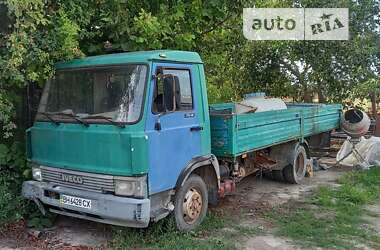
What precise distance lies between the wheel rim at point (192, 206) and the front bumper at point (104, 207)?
2.74 ft

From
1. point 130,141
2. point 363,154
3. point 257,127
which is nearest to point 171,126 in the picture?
point 130,141

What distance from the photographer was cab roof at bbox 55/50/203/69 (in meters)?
4.73

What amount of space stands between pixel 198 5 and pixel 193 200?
318 cm

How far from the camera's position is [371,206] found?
677cm

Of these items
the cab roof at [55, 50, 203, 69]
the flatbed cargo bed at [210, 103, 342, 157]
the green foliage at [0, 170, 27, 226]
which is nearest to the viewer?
the cab roof at [55, 50, 203, 69]

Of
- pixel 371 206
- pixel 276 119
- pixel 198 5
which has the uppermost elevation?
pixel 198 5

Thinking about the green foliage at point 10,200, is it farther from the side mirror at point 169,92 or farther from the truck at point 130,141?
the side mirror at point 169,92

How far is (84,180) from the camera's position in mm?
4844

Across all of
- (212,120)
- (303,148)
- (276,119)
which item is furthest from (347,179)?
(212,120)

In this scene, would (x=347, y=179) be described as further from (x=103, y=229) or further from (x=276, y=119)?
(x=103, y=229)

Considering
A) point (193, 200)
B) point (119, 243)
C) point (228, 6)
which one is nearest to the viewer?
point (119, 243)

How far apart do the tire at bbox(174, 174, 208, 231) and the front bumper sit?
2.26 feet

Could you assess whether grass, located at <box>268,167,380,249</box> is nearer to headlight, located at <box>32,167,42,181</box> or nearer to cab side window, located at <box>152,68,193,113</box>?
cab side window, located at <box>152,68,193,113</box>

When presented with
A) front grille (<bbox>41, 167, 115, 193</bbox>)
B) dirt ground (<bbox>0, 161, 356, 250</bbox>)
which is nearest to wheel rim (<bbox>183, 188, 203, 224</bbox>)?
dirt ground (<bbox>0, 161, 356, 250</bbox>)
